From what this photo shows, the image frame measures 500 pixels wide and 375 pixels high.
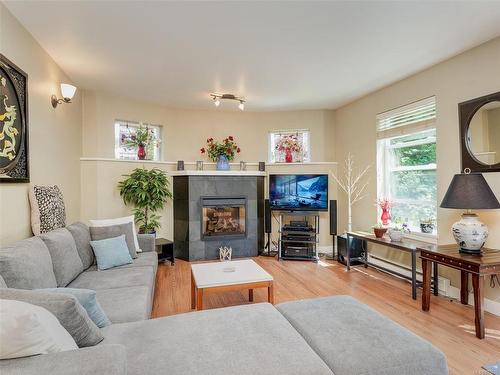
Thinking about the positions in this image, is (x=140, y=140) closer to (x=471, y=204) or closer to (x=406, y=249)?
(x=406, y=249)

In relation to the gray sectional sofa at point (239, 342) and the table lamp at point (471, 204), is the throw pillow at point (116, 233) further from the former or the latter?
the table lamp at point (471, 204)

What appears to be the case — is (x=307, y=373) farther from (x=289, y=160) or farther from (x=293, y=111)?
(x=293, y=111)

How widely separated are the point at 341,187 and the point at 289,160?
107 centimetres

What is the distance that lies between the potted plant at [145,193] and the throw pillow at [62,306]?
3.18 meters

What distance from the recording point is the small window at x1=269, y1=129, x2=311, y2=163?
5422mm

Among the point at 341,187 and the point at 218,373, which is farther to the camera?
the point at 341,187

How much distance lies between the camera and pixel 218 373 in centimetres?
122

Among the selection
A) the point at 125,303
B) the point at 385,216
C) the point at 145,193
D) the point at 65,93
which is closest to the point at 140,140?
the point at 145,193

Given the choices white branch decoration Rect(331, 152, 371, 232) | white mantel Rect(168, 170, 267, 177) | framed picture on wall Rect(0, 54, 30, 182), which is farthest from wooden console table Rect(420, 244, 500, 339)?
framed picture on wall Rect(0, 54, 30, 182)

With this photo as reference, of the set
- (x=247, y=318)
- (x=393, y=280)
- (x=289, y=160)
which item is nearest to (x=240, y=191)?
(x=289, y=160)

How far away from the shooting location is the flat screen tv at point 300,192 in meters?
4.93

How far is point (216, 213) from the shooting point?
4961mm

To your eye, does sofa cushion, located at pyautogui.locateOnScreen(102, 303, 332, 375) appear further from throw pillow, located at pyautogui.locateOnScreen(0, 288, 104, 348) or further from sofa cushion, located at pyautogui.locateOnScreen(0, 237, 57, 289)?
sofa cushion, located at pyautogui.locateOnScreen(0, 237, 57, 289)

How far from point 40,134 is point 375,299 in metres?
3.87
